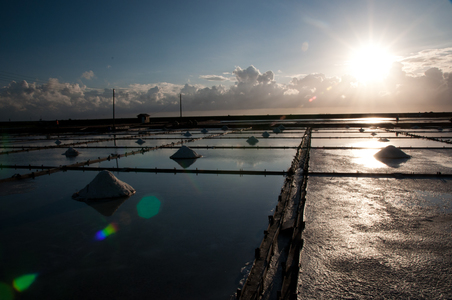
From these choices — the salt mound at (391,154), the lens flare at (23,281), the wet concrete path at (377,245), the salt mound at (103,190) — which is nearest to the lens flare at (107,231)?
the lens flare at (23,281)

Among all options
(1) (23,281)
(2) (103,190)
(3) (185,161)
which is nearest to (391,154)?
(3) (185,161)

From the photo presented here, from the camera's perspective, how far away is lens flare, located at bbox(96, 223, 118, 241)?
4.03 m

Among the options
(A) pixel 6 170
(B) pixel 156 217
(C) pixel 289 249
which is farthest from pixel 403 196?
(A) pixel 6 170

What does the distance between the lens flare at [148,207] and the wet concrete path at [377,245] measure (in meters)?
2.64

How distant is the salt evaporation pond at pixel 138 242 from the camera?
9.53 ft

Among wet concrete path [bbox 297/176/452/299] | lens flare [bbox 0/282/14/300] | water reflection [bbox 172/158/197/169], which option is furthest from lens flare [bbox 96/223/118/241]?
water reflection [bbox 172/158/197/169]

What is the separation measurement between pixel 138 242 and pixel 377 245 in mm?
3183

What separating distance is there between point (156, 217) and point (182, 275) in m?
1.83

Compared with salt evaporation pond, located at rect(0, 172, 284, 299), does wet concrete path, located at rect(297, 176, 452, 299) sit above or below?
above

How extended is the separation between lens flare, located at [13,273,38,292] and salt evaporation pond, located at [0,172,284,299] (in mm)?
59

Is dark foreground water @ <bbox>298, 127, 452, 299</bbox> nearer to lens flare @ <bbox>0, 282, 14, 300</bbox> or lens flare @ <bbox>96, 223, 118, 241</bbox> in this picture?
lens flare @ <bbox>96, 223, 118, 241</bbox>

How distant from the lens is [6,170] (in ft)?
31.3

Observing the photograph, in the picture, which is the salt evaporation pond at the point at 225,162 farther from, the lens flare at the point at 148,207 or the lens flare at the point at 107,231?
the lens flare at the point at 107,231

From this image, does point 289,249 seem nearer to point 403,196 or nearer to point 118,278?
point 118,278
